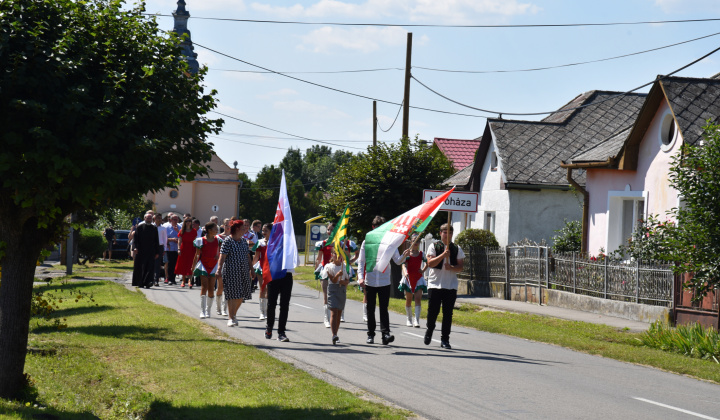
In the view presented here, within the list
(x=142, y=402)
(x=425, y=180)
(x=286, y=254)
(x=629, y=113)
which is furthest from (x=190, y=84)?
(x=629, y=113)

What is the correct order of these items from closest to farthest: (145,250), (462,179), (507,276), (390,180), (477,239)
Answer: (145,250) < (507,276) < (390,180) < (477,239) < (462,179)

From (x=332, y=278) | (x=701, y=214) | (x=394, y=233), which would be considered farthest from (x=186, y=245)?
(x=701, y=214)

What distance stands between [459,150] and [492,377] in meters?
39.1

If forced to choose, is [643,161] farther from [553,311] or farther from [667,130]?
[553,311]

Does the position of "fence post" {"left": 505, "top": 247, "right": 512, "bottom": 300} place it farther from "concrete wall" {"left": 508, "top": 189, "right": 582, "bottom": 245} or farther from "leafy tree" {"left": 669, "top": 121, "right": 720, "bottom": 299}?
"leafy tree" {"left": 669, "top": 121, "right": 720, "bottom": 299}

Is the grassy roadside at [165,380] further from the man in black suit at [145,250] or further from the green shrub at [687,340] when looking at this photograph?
the man in black suit at [145,250]

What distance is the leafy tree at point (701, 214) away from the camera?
13422 mm

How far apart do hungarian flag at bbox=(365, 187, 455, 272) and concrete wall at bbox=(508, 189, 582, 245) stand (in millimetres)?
17639

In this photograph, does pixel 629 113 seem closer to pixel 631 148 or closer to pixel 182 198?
pixel 631 148

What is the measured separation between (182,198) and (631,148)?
2217 inches

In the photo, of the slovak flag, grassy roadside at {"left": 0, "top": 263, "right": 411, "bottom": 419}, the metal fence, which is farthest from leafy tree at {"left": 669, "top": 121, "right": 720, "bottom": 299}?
grassy roadside at {"left": 0, "top": 263, "right": 411, "bottom": 419}

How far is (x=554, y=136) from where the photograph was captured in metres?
32.2

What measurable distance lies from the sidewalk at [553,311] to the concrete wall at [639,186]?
3.22 m

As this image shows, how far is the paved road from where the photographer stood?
833cm
